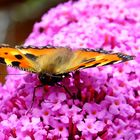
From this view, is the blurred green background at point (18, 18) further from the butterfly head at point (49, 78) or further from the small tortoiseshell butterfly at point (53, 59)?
the butterfly head at point (49, 78)

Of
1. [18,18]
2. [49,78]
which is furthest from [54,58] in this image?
[18,18]

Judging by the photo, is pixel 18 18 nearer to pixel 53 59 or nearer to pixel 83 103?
pixel 53 59

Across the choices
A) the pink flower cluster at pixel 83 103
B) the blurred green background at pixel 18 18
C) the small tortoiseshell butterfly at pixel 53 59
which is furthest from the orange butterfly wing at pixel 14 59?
the blurred green background at pixel 18 18

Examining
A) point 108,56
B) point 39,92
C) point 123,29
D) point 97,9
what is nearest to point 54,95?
point 39,92

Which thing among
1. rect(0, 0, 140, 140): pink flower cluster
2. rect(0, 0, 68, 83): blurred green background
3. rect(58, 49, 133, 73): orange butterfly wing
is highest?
rect(0, 0, 68, 83): blurred green background

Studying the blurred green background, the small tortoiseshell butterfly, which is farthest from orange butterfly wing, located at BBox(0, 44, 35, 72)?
the blurred green background

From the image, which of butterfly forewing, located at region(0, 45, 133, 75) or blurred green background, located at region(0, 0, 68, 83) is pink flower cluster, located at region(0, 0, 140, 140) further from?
blurred green background, located at region(0, 0, 68, 83)

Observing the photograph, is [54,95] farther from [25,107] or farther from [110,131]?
[110,131]
